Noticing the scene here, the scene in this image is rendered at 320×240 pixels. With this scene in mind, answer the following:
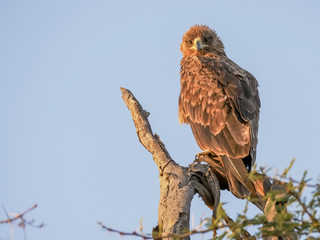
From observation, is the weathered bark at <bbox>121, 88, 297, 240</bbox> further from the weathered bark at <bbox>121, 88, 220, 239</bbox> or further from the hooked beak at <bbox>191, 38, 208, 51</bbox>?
the hooked beak at <bbox>191, 38, 208, 51</bbox>

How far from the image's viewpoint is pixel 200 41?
9375mm

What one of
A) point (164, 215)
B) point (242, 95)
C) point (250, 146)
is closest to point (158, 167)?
point (164, 215)

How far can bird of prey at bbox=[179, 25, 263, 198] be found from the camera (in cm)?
695

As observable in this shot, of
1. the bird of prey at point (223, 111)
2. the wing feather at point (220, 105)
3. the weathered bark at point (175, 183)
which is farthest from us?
the wing feather at point (220, 105)

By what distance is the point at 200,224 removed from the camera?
11.2ft

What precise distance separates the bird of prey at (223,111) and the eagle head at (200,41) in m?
0.16

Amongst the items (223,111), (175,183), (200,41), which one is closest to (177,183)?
(175,183)

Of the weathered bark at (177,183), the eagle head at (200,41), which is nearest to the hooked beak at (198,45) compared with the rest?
the eagle head at (200,41)

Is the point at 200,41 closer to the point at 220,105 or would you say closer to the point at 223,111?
the point at 220,105

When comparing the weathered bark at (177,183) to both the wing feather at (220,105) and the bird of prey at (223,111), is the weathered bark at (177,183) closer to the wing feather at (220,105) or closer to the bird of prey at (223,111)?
the bird of prey at (223,111)

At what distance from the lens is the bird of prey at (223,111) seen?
695 centimetres

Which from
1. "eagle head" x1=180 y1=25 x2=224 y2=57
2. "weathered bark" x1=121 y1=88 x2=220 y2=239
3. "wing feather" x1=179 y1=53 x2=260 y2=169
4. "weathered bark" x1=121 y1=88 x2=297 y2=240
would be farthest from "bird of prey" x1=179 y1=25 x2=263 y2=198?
"weathered bark" x1=121 y1=88 x2=220 y2=239

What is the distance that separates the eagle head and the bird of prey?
0.51ft

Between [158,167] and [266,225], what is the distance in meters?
3.06
